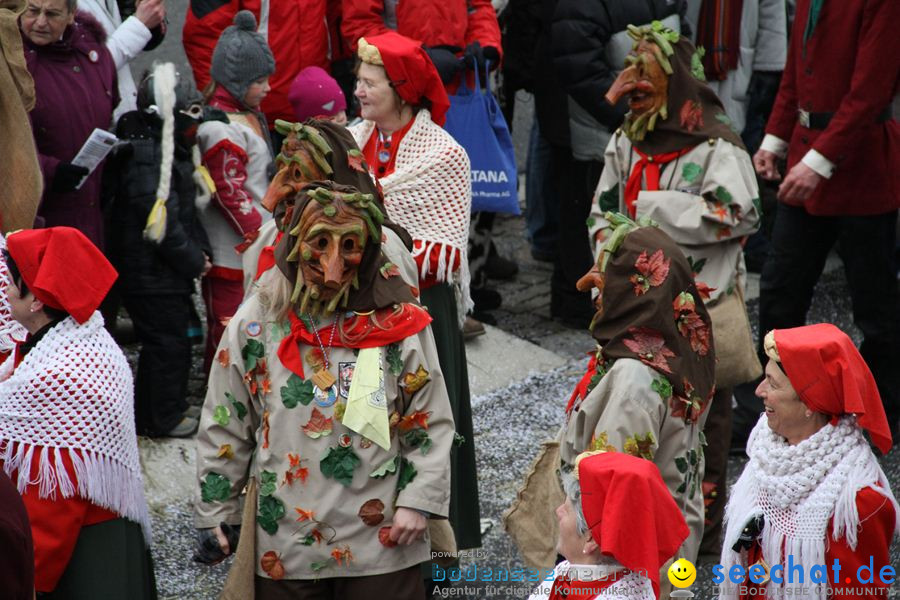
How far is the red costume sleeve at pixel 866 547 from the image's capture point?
3.69m

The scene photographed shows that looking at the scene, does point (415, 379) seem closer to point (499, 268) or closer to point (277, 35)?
point (277, 35)

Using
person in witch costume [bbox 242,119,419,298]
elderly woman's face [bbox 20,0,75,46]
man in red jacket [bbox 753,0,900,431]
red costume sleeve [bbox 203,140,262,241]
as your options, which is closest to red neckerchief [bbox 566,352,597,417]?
person in witch costume [bbox 242,119,419,298]

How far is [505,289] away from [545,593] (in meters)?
5.37

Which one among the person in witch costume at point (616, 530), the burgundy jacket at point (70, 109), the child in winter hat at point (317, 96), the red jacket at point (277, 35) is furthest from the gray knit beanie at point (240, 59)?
the person in witch costume at point (616, 530)

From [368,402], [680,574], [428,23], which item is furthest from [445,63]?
[680,574]

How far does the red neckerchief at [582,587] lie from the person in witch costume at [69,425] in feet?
4.90

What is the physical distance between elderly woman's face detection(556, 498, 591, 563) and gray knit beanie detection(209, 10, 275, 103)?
368 cm

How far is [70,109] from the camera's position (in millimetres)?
5926

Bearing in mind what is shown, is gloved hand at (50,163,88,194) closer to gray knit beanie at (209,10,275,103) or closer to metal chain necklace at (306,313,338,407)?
gray knit beanie at (209,10,275,103)

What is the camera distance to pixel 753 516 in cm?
391

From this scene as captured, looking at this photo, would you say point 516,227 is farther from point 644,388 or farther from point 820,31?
point 644,388

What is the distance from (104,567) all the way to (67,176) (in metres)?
2.30

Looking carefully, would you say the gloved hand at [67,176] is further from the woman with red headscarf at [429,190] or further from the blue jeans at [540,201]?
the blue jeans at [540,201]

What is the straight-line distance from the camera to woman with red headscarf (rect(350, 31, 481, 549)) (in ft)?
17.6
